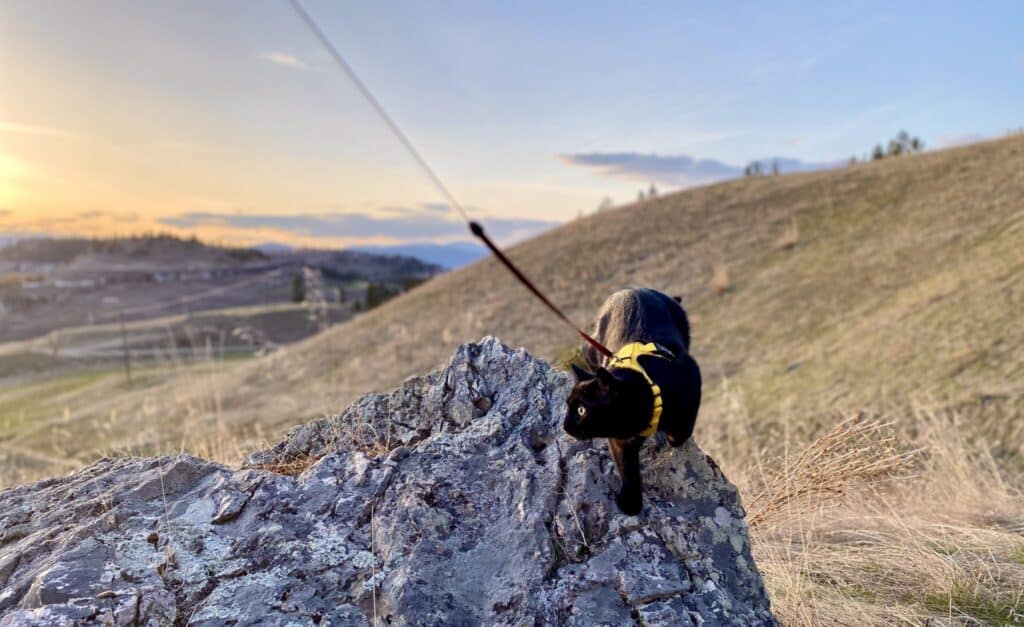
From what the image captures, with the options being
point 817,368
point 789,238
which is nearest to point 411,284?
point 789,238

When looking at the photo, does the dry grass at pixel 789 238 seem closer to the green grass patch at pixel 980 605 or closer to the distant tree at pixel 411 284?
the green grass patch at pixel 980 605

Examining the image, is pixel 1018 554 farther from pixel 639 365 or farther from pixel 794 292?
pixel 794 292

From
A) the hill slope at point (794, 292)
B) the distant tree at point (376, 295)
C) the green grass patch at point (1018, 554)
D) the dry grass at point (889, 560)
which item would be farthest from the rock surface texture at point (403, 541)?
the distant tree at point (376, 295)

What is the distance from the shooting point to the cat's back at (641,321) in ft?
12.0

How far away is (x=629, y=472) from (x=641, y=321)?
110cm

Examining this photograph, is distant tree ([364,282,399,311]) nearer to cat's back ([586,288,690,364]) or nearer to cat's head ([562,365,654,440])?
cat's back ([586,288,690,364])

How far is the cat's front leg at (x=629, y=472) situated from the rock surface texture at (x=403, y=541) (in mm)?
53

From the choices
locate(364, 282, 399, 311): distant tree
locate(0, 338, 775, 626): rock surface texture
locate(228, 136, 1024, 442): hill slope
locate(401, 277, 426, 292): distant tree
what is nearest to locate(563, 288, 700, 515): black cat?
locate(0, 338, 775, 626): rock surface texture

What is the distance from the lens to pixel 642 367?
10.6 feet

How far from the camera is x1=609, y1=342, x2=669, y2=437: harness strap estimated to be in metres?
2.95

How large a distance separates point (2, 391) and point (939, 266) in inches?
1556

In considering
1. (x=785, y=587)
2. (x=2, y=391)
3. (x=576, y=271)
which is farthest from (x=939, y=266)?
(x=2, y=391)

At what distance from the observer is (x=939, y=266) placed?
17031mm

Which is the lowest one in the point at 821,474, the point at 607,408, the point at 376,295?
the point at 376,295
